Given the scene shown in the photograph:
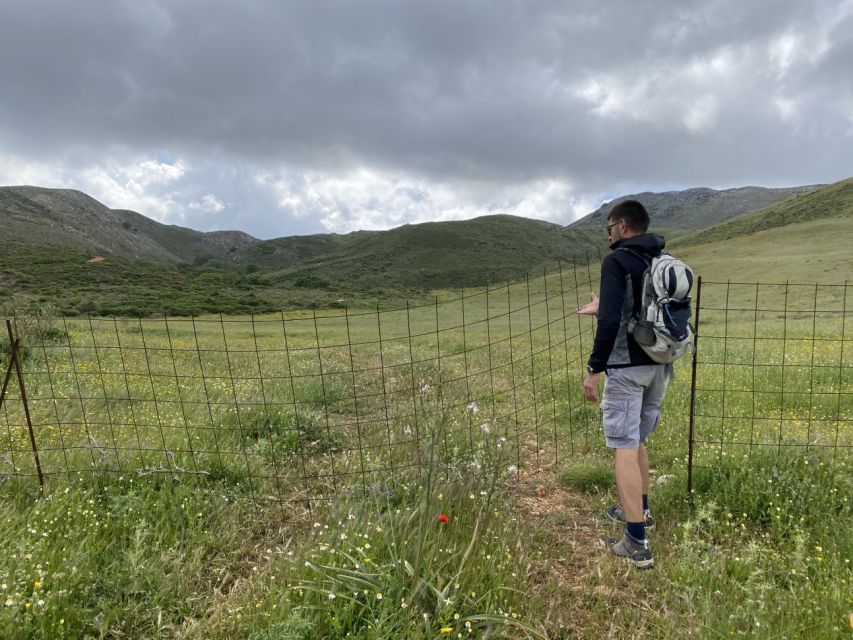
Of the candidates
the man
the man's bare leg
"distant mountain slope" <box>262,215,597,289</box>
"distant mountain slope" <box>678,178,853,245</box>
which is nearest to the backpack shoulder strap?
the man

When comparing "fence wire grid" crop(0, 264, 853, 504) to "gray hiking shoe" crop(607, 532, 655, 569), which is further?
"fence wire grid" crop(0, 264, 853, 504)

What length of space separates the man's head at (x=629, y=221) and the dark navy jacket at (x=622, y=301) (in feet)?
0.30

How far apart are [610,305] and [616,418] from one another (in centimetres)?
89

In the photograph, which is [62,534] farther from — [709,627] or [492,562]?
[709,627]

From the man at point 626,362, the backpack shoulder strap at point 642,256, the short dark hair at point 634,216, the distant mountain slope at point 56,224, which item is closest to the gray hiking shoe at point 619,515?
the man at point 626,362

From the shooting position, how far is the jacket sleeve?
3.58 meters

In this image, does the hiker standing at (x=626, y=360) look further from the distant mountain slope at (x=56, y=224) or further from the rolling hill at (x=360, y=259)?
the distant mountain slope at (x=56, y=224)

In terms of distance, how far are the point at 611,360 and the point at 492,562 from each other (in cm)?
171

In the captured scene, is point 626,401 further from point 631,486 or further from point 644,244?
point 644,244

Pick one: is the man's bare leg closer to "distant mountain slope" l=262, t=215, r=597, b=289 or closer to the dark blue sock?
the dark blue sock

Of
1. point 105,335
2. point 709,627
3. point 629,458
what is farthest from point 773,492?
point 105,335

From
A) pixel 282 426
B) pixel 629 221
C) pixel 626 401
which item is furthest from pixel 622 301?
pixel 282 426

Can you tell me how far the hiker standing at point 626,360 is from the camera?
3613mm

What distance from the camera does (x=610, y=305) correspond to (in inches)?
141
